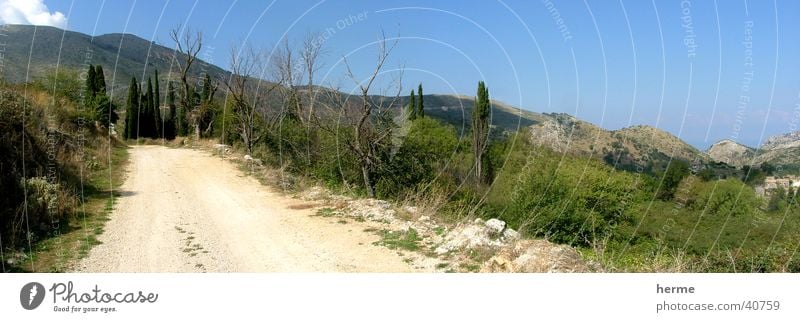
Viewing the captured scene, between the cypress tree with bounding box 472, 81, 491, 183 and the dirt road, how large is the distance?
80.0 ft

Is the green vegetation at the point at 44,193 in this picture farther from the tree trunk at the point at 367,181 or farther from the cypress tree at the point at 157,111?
the cypress tree at the point at 157,111

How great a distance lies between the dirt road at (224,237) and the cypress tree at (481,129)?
2440cm

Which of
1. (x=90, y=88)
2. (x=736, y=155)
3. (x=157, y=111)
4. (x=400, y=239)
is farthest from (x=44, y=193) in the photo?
(x=736, y=155)

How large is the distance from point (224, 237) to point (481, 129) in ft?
105

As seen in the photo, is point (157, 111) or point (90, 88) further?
point (157, 111)

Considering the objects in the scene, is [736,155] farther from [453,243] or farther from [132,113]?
[132,113]

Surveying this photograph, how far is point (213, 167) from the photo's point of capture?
22.2 meters

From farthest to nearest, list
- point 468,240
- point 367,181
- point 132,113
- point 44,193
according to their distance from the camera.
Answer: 1. point 132,113
2. point 367,181
3. point 44,193
4. point 468,240

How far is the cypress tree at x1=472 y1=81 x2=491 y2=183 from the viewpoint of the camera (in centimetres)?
3933

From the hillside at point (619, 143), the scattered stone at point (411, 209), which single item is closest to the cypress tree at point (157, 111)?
the hillside at point (619, 143)

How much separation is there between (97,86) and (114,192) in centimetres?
3393

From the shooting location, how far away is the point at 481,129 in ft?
132

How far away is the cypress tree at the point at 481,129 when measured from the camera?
39331mm
